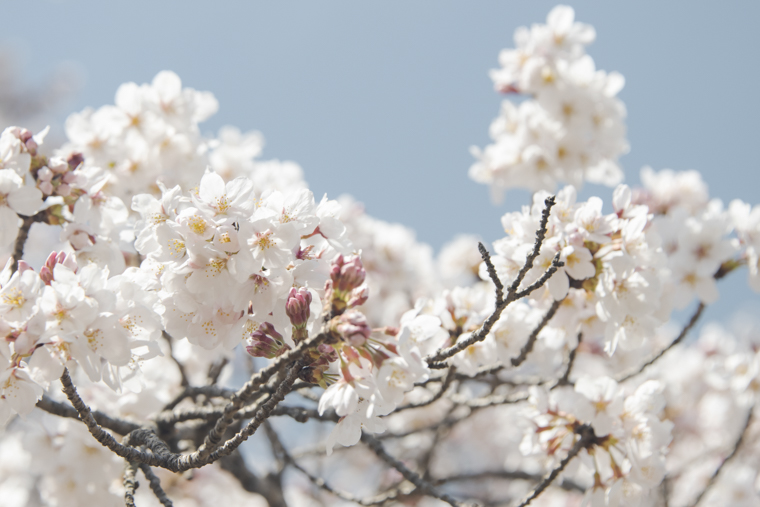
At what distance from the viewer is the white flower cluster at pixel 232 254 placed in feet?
4.44

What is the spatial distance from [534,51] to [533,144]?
2.12 feet

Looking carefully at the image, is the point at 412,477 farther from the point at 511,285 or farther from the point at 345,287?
the point at 345,287

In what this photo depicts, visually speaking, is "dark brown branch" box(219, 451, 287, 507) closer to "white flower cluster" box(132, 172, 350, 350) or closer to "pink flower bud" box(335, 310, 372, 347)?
"white flower cluster" box(132, 172, 350, 350)

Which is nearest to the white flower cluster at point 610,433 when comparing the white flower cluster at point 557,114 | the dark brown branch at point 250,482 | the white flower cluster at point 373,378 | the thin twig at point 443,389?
the thin twig at point 443,389

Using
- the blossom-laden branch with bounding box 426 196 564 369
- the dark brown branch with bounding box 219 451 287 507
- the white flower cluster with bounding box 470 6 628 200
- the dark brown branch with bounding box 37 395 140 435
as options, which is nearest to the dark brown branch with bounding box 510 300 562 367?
the blossom-laden branch with bounding box 426 196 564 369

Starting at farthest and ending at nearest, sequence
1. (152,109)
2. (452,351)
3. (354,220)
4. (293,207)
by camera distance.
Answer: (354,220)
(152,109)
(452,351)
(293,207)

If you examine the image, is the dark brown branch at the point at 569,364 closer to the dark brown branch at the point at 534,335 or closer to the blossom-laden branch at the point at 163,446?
the dark brown branch at the point at 534,335

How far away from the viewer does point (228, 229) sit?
1.34m

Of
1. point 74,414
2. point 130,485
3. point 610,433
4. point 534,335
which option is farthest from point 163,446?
point 610,433

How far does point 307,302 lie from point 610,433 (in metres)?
1.39

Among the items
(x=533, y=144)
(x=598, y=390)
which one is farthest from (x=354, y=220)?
(x=598, y=390)

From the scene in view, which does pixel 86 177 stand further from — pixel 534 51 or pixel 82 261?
pixel 534 51

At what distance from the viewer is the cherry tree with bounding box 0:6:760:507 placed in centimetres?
134

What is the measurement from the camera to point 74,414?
6.56 ft
